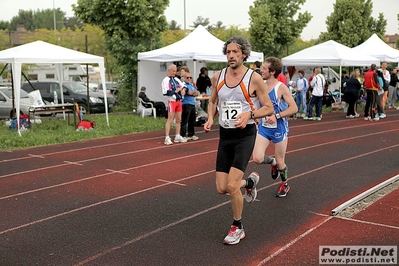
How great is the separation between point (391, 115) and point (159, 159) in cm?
1284

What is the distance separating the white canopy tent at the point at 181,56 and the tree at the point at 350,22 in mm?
17745

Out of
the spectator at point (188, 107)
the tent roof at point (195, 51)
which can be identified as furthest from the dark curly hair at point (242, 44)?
the tent roof at point (195, 51)

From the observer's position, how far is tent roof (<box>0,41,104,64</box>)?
552 inches

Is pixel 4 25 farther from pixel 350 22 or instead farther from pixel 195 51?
pixel 195 51

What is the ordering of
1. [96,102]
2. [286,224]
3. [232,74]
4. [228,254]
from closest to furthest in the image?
1. [228,254]
2. [232,74]
3. [286,224]
4. [96,102]

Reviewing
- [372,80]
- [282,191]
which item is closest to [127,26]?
[372,80]

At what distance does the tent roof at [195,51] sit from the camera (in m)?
17.5

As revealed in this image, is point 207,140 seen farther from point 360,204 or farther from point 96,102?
point 96,102

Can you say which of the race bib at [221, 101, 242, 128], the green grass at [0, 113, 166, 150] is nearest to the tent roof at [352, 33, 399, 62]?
the green grass at [0, 113, 166, 150]

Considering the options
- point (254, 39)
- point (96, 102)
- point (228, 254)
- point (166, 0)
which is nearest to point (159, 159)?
point (228, 254)

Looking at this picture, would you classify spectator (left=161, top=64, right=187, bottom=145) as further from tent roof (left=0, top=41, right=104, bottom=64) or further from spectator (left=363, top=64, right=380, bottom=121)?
spectator (left=363, top=64, right=380, bottom=121)

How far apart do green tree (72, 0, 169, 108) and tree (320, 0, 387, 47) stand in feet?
57.5

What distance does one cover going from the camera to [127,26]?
22.0 m

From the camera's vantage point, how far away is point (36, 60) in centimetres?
1423
